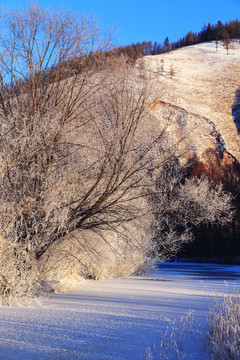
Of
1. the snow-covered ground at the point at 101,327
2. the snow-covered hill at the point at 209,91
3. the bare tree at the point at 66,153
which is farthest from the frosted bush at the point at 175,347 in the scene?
the snow-covered hill at the point at 209,91

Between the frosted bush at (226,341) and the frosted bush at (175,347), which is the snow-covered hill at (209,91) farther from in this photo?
the frosted bush at (226,341)

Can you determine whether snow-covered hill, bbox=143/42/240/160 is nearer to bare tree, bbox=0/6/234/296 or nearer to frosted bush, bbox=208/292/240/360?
bare tree, bbox=0/6/234/296

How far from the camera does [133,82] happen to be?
923 cm

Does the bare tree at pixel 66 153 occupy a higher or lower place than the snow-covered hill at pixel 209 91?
lower

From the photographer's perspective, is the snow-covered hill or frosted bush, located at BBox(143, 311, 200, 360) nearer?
frosted bush, located at BBox(143, 311, 200, 360)

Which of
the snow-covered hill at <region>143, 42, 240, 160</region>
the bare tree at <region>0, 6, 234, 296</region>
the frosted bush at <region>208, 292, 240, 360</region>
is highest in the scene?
the snow-covered hill at <region>143, 42, 240, 160</region>

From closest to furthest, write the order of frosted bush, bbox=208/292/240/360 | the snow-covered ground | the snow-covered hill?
frosted bush, bbox=208/292/240/360, the snow-covered ground, the snow-covered hill

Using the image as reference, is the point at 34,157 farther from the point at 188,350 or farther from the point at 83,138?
the point at 188,350

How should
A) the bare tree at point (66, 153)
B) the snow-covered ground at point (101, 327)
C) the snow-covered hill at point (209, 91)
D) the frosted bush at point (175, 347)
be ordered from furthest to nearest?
the snow-covered hill at point (209, 91)
the bare tree at point (66, 153)
the snow-covered ground at point (101, 327)
the frosted bush at point (175, 347)

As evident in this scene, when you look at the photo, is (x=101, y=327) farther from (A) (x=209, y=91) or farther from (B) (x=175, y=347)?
(A) (x=209, y=91)

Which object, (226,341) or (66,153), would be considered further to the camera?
(66,153)

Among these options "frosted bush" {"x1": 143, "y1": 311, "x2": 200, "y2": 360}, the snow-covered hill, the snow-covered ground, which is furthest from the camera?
the snow-covered hill

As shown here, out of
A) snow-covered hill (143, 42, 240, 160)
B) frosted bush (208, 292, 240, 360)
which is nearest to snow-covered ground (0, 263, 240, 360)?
frosted bush (208, 292, 240, 360)

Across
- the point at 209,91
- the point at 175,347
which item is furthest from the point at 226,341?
the point at 209,91
